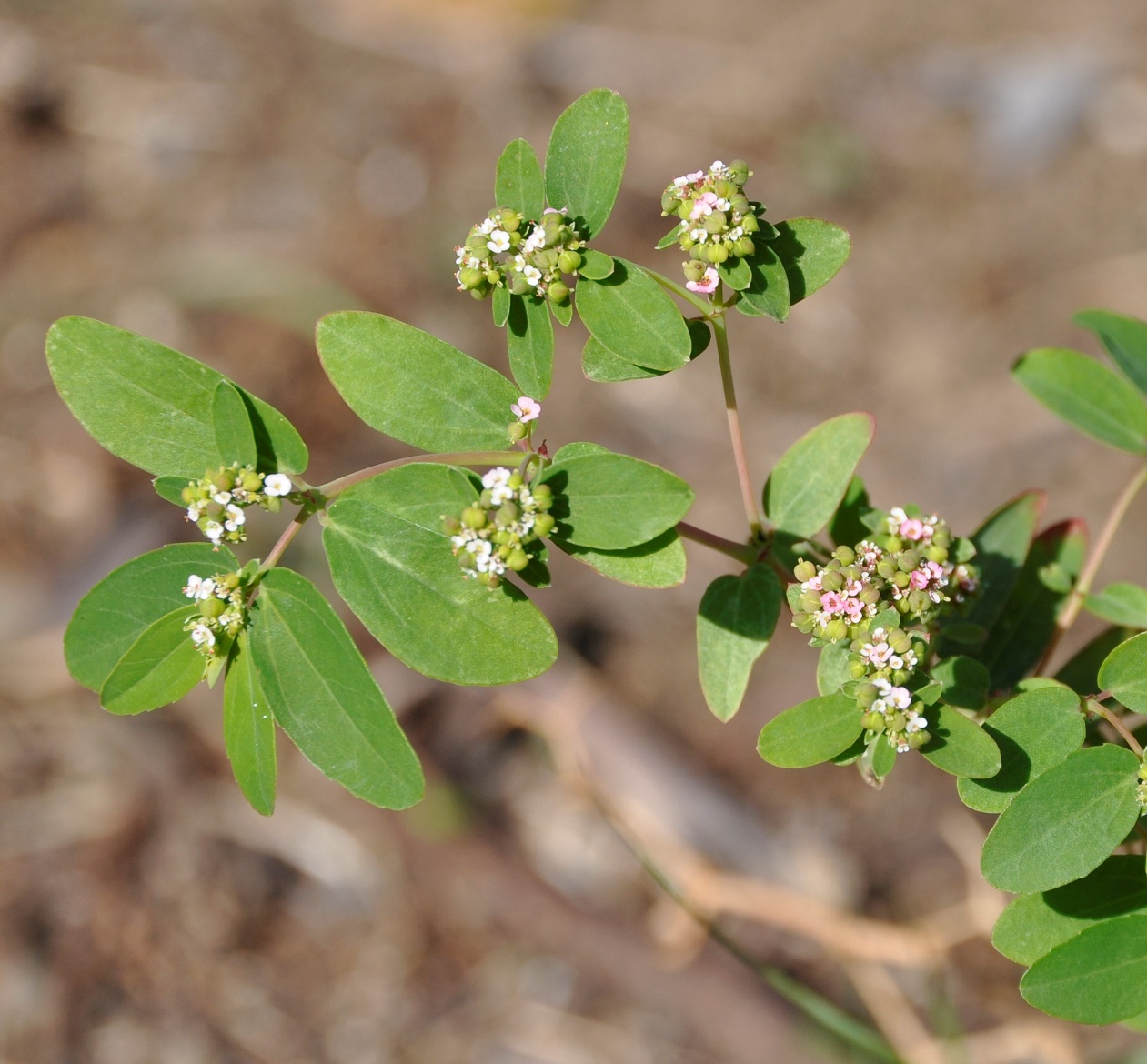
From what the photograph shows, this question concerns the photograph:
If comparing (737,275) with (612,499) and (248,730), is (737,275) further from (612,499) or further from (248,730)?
(248,730)

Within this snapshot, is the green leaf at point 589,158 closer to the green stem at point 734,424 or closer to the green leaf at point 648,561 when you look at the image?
the green stem at point 734,424

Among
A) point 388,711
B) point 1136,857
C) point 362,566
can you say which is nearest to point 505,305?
point 362,566

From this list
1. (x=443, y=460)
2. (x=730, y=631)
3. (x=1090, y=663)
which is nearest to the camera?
(x=443, y=460)

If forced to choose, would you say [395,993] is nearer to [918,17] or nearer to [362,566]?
[362,566]

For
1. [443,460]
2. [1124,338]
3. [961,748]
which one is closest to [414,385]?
[443,460]

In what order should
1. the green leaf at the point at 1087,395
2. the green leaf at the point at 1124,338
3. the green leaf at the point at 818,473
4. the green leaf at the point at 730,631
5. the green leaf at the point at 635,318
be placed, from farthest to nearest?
1. the green leaf at the point at 1087,395
2. the green leaf at the point at 1124,338
3. the green leaf at the point at 818,473
4. the green leaf at the point at 730,631
5. the green leaf at the point at 635,318

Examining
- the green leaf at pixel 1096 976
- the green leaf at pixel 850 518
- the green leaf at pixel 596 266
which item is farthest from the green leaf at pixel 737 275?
the green leaf at pixel 1096 976
